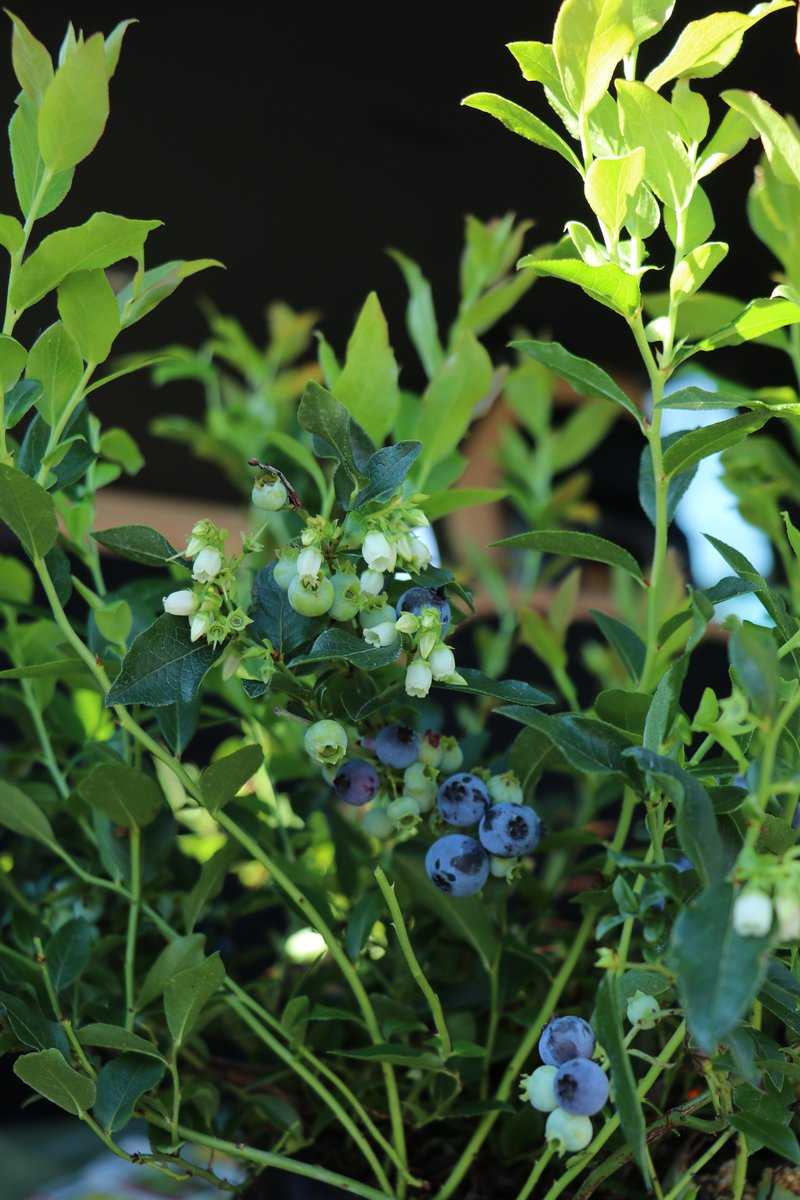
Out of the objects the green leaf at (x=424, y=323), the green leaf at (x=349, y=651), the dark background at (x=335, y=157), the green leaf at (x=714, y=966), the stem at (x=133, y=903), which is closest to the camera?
the green leaf at (x=714, y=966)

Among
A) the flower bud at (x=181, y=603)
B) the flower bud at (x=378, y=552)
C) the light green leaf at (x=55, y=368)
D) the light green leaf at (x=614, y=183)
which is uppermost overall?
the light green leaf at (x=614, y=183)

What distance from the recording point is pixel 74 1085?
1.20 feet

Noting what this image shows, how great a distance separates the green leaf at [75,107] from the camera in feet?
1.24

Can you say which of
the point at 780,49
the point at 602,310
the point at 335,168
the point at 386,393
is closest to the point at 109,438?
the point at 386,393

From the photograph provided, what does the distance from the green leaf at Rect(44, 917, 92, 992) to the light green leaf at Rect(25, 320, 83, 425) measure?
19cm

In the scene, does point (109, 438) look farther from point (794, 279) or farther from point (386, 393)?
point (794, 279)

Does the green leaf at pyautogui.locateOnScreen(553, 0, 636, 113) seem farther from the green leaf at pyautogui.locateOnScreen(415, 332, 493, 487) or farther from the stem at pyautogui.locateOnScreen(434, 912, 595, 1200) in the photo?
the stem at pyautogui.locateOnScreen(434, 912, 595, 1200)

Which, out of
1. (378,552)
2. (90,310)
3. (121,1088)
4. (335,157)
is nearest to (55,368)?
(90,310)

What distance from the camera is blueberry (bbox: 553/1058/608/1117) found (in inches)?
12.7

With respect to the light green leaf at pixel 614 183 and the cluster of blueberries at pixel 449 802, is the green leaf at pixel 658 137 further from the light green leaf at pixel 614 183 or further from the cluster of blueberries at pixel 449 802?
the cluster of blueberries at pixel 449 802

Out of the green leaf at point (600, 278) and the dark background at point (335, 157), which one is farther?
the dark background at point (335, 157)

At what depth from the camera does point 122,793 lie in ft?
1.42

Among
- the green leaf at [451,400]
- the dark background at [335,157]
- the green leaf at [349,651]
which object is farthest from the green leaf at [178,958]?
the dark background at [335,157]

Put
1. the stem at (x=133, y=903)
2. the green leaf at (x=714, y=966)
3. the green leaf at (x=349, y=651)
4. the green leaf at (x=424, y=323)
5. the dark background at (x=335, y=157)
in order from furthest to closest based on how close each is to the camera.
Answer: the dark background at (x=335, y=157) → the green leaf at (x=424, y=323) → the stem at (x=133, y=903) → the green leaf at (x=349, y=651) → the green leaf at (x=714, y=966)
